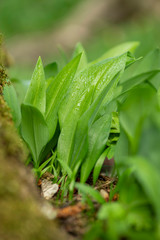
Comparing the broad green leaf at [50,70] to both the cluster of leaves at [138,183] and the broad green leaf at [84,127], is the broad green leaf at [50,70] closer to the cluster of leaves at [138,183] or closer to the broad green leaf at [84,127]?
the broad green leaf at [84,127]

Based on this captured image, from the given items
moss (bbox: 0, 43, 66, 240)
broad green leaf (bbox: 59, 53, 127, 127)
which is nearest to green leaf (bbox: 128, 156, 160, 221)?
moss (bbox: 0, 43, 66, 240)

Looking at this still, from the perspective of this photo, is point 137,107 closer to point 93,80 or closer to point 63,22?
point 93,80

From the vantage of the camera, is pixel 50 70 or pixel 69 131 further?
pixel 50 70

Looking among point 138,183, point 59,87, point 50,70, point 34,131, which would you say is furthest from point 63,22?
point 138,183

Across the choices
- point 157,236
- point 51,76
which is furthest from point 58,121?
point 157,236

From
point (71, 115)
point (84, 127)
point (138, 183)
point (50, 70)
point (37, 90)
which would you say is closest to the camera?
point (138, 183)

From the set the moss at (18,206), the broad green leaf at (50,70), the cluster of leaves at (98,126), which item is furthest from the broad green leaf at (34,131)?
the broad green leaf at (50,70)
